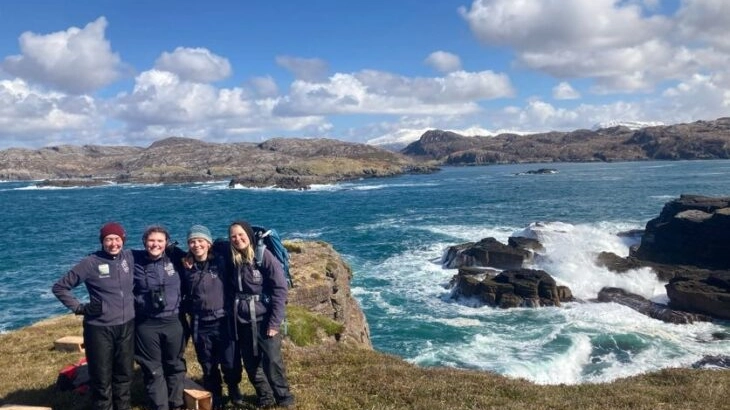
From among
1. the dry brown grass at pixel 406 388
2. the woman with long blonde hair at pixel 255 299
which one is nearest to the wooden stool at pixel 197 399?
the dry brown grass at pixel 406 388

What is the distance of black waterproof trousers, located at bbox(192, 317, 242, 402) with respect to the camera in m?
9.16

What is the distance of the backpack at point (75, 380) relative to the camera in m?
10.6

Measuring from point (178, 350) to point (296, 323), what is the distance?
6.19m

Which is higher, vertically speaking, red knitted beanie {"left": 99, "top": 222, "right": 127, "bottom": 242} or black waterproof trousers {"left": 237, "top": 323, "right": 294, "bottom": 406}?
red knitted beanie {"left": 99, "top": 222, "right": 127, "bottom": 242}

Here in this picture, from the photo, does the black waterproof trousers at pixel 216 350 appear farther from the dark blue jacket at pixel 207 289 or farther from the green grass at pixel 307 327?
the green grass at pixel 307 327

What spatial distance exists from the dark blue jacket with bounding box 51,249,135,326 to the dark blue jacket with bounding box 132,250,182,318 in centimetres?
16

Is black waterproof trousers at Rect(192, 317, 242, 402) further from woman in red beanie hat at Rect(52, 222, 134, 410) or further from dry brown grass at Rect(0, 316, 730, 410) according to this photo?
woman in red beanie hat at Rect(52, 222, 134, 410)

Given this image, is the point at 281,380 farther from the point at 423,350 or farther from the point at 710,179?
the point at 710,179

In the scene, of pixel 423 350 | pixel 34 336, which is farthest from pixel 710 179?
pixel 34 336

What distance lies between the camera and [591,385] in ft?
39.5

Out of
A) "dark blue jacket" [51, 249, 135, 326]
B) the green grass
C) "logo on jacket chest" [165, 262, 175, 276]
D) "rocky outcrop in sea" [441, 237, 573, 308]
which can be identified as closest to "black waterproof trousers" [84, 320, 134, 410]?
"dark blue jacket" [51, 249, 135, 326]

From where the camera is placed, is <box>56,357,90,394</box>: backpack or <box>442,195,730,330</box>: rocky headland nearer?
<box>56,357,90,394</box>: backpack

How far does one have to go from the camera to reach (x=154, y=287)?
8.78 m

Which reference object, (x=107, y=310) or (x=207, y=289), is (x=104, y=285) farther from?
(x=207, y=289)
